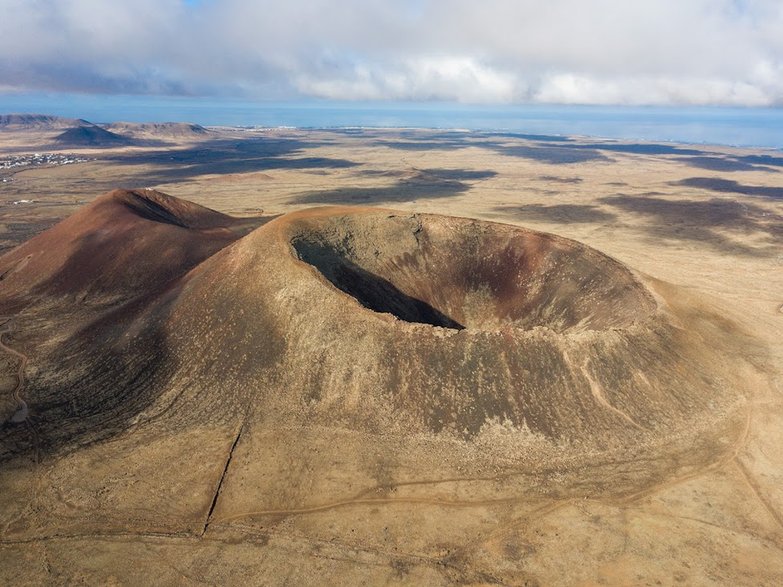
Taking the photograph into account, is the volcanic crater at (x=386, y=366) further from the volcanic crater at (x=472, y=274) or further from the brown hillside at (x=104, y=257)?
the brown hillside at (x=104, y=257)

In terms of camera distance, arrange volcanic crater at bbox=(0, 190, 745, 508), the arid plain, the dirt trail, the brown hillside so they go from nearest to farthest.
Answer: the arid plain < volcanic crater at bbox=(0, 190, 745, 508) < the dirt trail < the brown hillside

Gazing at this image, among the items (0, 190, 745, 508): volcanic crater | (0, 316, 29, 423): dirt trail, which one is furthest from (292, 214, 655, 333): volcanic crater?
(0, 316, 29, 423): dirt trail

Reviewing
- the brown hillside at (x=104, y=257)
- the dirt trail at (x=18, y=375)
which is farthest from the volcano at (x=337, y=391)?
the brown hillside at (x=104, y=257)

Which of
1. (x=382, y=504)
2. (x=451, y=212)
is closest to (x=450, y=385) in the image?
(x=382, y=504)

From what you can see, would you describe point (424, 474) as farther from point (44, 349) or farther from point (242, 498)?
point (44, 349)

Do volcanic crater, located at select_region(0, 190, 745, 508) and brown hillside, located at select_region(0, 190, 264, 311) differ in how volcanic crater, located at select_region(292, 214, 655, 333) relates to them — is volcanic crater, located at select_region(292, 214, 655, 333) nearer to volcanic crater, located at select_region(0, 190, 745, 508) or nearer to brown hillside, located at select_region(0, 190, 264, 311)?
volcanic crater, located at select_region(0, 190, 745, 508)

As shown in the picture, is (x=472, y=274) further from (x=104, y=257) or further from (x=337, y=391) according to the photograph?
(x=104, y=257)

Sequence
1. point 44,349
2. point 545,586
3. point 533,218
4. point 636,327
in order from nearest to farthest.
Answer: point 545,586
point 636,327
point 44,349
point 533,218

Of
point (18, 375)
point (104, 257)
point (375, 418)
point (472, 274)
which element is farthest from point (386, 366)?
point (104, 257)

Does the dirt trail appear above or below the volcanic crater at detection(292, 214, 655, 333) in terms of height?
below
